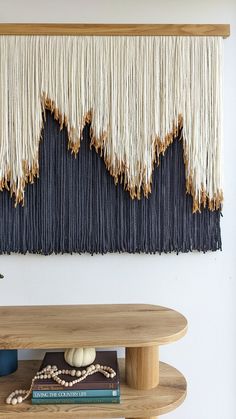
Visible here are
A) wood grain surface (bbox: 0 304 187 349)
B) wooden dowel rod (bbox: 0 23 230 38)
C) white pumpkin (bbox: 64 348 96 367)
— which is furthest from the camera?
wooden dowel rod (bbox: 0 23 230 38)

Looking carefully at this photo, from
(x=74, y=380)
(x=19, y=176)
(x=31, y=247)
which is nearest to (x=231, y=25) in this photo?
(x=19, y=176)

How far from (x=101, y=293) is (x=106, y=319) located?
174 mm

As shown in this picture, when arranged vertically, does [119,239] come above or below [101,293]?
above

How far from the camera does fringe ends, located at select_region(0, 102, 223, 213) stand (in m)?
1.36

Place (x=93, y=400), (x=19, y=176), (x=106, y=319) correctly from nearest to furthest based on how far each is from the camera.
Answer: (x=93, y=400) → (x=106, y=319) → (x=19, y=176)

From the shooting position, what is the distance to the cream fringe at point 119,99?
4.46 ft

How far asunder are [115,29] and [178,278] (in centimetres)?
79

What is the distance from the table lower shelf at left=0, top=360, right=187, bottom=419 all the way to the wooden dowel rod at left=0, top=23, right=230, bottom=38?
1.01m

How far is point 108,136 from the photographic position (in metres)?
1.37

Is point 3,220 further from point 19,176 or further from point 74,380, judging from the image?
point 74,380

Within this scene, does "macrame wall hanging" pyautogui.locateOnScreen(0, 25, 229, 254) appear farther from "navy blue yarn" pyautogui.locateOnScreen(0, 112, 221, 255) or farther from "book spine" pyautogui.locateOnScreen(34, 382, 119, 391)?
"book spine" pyautogui.locateOnScreen(34, 382, 119, 391)

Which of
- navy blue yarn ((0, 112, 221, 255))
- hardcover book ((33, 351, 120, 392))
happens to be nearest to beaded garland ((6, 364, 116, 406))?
hardcover book ((33, 351, 120, 392))

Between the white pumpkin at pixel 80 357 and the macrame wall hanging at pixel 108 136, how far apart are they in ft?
1.01

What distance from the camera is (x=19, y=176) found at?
136cm
